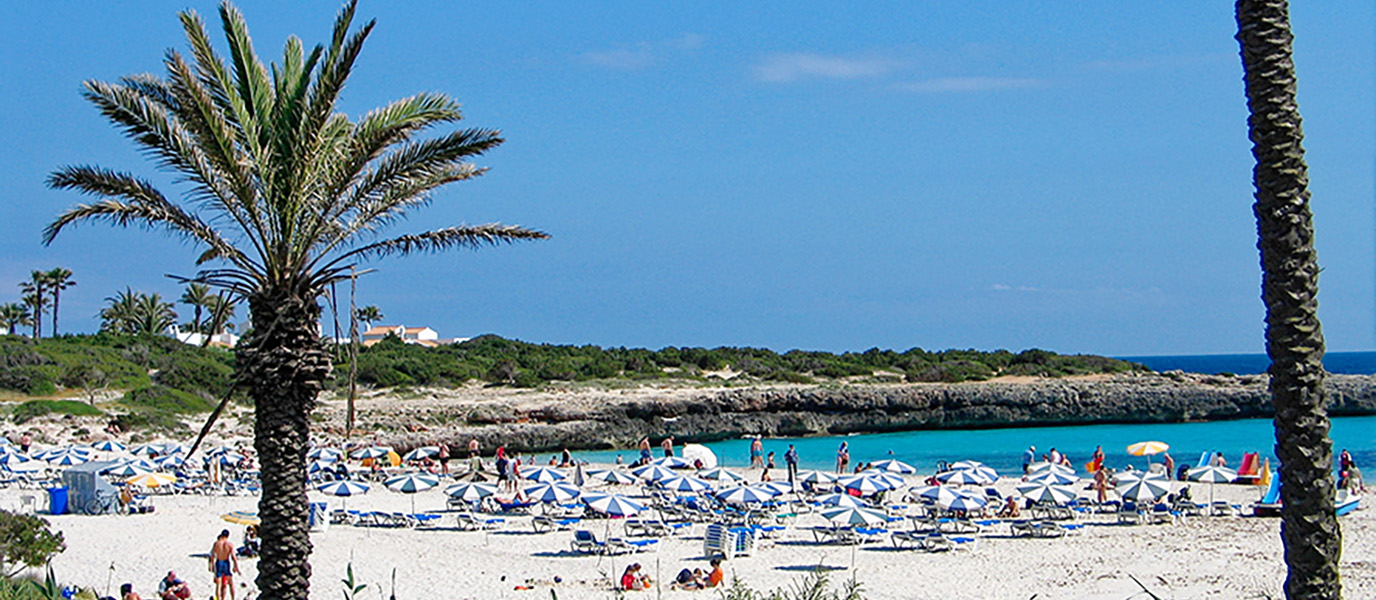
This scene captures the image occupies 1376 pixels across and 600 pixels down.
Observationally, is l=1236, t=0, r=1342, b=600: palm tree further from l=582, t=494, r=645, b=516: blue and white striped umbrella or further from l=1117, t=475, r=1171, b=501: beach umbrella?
l=1117, t=475, r=1171, b=501: beach umbrella

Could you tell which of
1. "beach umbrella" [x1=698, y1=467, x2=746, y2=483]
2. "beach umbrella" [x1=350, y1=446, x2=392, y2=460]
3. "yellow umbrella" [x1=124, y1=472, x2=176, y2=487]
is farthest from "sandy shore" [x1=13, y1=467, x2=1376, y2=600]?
"beach umbrella" [x1=350, y1=446, x2=392, y2=460]

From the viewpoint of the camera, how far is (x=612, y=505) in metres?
22.5

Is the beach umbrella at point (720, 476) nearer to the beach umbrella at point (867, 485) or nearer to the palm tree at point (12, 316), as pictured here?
the beach umbrella at point (867, 485)

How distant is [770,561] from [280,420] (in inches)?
463

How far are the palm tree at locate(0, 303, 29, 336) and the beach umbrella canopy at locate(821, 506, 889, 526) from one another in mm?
95452

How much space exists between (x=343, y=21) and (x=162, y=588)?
9.43m

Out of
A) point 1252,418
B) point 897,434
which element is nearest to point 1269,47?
point 897,434

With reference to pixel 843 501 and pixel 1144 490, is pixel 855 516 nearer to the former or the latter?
pixel 843 501

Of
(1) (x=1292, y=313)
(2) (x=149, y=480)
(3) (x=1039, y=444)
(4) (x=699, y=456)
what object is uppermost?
(1) (x=1292, y=313)

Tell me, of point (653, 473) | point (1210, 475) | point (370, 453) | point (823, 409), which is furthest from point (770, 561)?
point (823, 409)

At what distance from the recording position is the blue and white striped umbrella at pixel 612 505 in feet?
73.5

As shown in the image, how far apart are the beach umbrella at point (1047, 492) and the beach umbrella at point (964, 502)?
144cm

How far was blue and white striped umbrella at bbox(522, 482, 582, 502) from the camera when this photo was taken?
23641mm

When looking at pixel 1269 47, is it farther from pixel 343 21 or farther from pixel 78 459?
pixel 78 459
